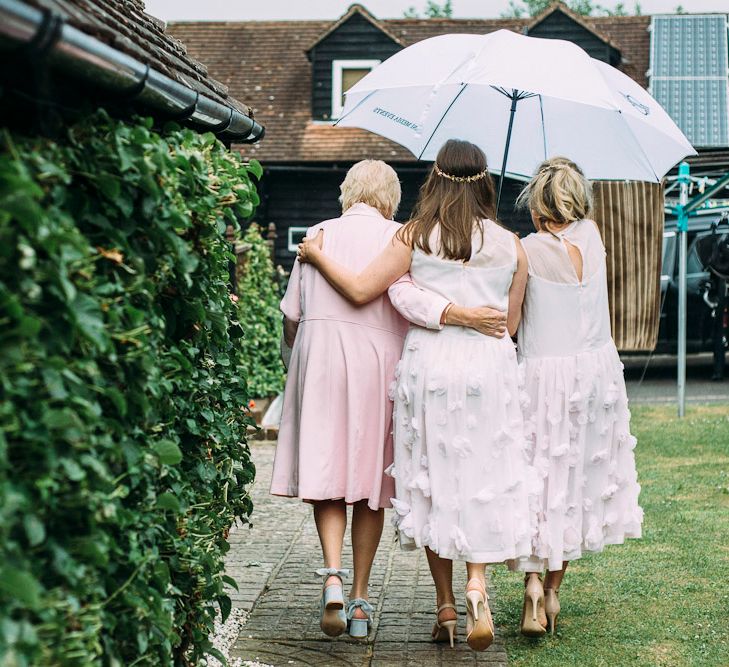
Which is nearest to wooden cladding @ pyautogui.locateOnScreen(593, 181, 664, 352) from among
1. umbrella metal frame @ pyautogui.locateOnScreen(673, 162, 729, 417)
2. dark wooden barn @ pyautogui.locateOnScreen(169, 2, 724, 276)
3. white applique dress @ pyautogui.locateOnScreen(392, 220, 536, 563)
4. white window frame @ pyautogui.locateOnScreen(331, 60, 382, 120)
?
umbrella metal frame @ pyautogui.locateOnScreen(673, 162, 729, 417)

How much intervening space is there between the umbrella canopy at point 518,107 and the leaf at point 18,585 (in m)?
3.65

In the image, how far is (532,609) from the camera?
4.94 metres

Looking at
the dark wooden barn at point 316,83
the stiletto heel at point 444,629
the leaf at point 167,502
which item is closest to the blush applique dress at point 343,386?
the stiletto heel at point 444,629

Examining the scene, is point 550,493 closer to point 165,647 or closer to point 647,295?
point 165,647

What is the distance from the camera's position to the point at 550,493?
16.0ft

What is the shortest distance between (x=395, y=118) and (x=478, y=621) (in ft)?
9.44

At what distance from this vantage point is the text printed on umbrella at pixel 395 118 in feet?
20.3

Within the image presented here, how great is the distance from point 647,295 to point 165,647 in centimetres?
A: 1042

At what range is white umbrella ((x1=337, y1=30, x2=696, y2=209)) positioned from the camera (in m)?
5.35

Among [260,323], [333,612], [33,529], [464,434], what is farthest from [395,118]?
[260,323]

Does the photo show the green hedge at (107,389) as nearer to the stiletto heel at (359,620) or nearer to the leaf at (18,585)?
the leaf at (18,585)

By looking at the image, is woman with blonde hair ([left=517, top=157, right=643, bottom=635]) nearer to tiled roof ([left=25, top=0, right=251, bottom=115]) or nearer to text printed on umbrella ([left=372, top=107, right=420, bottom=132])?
text printed on umbrella ([left=372, top=107, right=420, bottom=132])

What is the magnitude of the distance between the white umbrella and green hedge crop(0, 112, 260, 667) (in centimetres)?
180

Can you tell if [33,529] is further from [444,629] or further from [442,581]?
[444,629]
